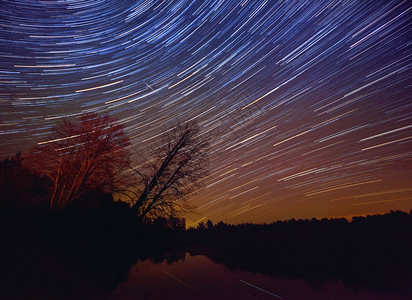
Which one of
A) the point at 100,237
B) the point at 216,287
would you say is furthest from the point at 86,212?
the point at 216,287

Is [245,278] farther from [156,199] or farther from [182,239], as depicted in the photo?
[182,239]

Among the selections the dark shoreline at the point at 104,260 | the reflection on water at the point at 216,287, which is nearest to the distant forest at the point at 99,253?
the dark shoreline at the point at 104,260

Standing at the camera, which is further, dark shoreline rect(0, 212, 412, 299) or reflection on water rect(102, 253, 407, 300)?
dark shoreline rect(0, 212, 412, 299)

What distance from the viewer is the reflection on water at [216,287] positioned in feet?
10.2

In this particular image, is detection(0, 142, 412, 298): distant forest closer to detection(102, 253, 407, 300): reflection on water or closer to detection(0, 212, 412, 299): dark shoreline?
detection(0, 212, 412, 299): dark shoreline

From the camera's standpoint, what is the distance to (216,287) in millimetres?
3531

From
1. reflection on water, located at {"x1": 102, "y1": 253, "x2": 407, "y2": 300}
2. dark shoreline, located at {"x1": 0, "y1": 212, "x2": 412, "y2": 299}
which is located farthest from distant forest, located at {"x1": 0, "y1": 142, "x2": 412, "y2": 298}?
reflection on water, located at {"x1": 102, "y1": 253, "x2": 407, "y2": 300}

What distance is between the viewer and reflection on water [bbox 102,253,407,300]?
3.09 m

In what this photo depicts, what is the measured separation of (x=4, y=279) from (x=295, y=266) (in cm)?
713

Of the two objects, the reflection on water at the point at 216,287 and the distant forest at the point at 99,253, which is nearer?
the reflection on water at the point at 216,287

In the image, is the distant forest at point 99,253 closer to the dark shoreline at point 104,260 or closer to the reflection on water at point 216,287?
the dark shoreline at point 104,260

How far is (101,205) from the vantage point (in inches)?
338

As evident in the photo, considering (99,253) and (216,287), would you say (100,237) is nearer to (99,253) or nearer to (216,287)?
(99,253)

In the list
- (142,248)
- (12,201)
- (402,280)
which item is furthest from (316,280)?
(12,201)
